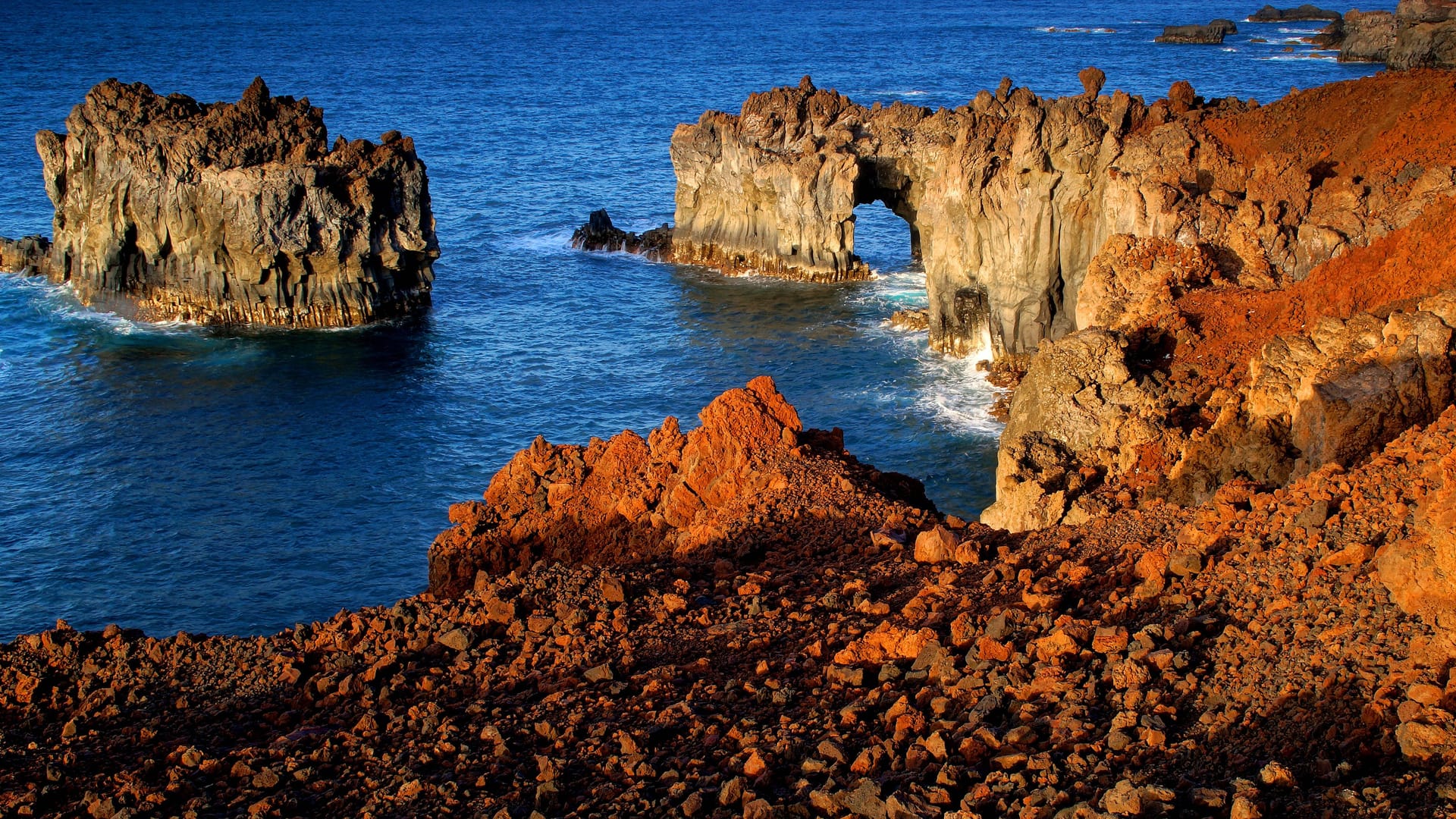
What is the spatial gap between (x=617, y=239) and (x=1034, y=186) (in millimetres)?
40953

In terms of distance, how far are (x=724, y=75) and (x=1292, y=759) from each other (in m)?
175

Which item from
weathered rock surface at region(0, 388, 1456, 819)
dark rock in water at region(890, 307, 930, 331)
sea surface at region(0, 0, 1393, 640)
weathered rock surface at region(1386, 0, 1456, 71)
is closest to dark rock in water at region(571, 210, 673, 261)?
sea surface at region(0, 0, 1393, 640)

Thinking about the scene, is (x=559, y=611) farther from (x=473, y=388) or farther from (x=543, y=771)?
(x=473, y=388)

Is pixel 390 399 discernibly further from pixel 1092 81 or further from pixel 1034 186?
pixel 1092 81

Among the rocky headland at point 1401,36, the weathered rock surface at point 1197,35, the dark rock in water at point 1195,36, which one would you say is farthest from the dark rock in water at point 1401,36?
the dark rock in water at point 1195,36

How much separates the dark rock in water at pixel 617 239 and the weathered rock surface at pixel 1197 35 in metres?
130

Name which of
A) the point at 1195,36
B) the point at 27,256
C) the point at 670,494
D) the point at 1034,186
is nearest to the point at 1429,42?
the point at 1195,36

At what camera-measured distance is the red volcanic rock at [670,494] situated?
24188 millimetres

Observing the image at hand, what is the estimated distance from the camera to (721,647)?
1809cm

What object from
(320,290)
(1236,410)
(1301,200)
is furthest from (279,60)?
(1236,410)

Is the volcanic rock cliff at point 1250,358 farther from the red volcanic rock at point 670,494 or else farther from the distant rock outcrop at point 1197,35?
the distant rock outcrop at point 1197,35

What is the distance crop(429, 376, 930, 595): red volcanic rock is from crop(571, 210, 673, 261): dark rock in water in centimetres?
6288

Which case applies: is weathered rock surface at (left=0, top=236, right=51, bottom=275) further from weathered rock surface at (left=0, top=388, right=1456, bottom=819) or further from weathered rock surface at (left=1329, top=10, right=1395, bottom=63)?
weathered rock surface at (left=1329, top=10, right=1395, bottom=63)

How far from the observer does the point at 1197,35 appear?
7628 inches
